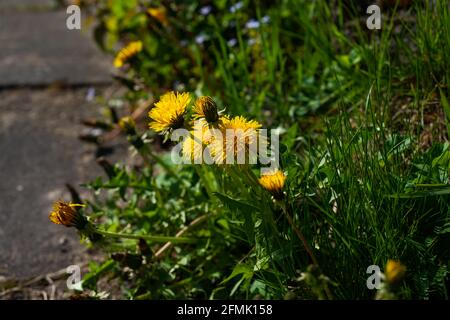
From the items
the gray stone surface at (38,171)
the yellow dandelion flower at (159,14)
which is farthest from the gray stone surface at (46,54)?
the yellow dandelion flower at (159,14)

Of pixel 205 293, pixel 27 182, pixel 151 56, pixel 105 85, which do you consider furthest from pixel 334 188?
pixel 105 85

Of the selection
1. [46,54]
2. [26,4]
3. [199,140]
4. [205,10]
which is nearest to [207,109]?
[199,140]

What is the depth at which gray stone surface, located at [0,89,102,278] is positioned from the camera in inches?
85.4

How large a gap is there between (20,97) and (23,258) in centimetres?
119

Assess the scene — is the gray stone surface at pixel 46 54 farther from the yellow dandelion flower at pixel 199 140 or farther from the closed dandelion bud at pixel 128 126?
the yellow dandelion flower at pixel 199 140

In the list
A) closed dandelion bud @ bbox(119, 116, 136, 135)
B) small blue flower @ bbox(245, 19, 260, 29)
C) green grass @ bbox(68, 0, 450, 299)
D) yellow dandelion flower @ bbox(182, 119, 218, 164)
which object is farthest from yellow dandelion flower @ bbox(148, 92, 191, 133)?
small blue flower @ bbox(245, 19, 260, 29)

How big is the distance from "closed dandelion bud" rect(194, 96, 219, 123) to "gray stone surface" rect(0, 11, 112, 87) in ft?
6.18

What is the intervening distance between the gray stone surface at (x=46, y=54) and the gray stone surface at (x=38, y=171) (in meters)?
0.10

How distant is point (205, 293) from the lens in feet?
5.97

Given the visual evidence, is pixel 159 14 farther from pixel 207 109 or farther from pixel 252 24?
pixel 207 109

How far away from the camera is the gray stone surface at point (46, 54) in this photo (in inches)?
128

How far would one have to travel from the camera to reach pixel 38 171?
262 cm

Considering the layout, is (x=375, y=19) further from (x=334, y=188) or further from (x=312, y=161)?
(x=334, y=188)

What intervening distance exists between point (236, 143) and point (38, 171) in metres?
1.48
